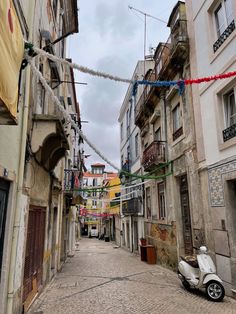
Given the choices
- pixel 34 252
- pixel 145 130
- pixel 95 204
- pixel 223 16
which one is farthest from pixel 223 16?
pixel 95 204

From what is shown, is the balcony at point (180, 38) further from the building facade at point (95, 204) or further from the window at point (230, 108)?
the building facade at point (95, 204)

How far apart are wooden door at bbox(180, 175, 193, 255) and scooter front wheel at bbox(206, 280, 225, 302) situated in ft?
9.84

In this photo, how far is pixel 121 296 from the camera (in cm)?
674

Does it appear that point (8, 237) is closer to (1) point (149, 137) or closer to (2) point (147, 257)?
(2) point (147, 257)

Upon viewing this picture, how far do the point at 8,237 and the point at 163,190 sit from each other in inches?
354

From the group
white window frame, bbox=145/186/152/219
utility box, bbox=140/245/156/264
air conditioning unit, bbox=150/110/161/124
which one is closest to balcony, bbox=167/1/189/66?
air conditioning unit, bbox=150/110/161/124

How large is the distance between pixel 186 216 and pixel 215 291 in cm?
390

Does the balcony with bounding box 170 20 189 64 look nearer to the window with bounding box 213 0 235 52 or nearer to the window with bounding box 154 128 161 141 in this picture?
the window with bounding box 213 0 235 52

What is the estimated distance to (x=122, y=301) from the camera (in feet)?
20.7

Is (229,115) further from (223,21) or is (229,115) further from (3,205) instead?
(3,205)

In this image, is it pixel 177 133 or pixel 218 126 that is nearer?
pixel 218 126

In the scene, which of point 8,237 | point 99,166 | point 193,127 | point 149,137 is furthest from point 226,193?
point 99,166

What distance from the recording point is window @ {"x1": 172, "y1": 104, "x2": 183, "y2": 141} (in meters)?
10.6

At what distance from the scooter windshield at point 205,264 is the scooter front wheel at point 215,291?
30 centimetres
